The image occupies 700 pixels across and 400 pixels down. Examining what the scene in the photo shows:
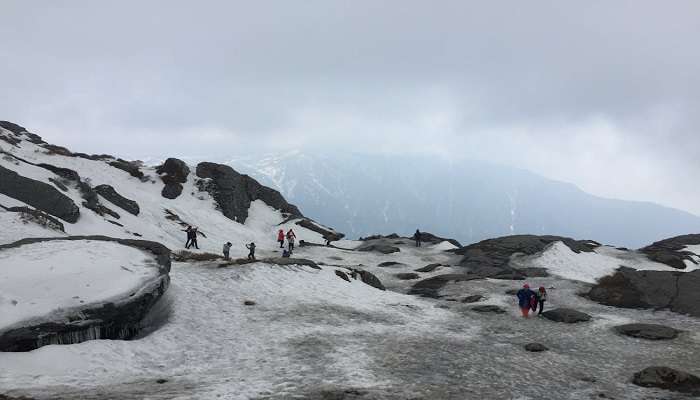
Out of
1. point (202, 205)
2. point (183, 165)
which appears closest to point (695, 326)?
point (202, 205)

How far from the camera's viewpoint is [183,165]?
237 feet

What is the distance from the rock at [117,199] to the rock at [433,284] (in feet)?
102

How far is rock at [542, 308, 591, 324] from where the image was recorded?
82.6 feet

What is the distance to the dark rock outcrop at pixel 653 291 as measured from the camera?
29.2 meters

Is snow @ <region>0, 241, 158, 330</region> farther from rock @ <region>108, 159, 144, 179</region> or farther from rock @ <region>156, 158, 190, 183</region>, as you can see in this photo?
rock @ <region>156, 158, 190, 183</region>

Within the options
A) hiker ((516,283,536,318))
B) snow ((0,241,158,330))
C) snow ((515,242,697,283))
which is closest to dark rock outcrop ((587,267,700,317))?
snow ((515,242,697,283))

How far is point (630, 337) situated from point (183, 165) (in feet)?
212

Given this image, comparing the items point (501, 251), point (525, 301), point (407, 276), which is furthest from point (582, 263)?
point (525, 301)

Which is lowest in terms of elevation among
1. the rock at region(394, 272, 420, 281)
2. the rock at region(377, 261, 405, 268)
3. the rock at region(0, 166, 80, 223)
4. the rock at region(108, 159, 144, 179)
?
the rock at region(394, 272, 420, 281)

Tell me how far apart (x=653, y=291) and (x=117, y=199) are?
49254 millimetres

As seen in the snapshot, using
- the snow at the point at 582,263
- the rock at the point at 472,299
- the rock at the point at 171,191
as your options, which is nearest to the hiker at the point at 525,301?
the rock at the point at 472,299

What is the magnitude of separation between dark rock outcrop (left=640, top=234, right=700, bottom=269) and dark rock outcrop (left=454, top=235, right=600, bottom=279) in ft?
21.8

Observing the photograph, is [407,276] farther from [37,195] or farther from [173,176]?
[173,176]

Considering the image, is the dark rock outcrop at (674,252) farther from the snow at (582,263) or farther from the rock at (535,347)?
the rock at (535,347)
